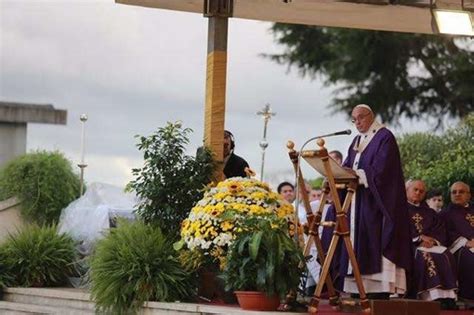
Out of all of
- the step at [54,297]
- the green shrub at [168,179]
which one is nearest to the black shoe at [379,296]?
the green shrub at [168,179]

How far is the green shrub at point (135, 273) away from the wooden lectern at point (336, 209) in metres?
1.22

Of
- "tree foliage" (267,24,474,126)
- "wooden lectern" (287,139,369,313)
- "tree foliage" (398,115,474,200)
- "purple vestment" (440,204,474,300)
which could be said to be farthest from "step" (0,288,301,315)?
"tree foliage" (267,24,474,126)

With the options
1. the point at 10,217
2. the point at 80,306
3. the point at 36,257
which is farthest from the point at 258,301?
the point at 10,217

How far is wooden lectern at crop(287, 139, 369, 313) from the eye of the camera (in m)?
11.5

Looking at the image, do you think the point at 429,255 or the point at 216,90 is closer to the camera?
Result: the point at 429,255

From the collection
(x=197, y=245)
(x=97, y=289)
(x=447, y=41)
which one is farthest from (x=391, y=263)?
(x=447, y=41)

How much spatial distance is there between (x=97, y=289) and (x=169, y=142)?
155 cm

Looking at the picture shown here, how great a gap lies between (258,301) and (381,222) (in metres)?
1.52

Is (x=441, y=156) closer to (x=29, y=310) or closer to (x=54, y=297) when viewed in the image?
(x=54, y=297)

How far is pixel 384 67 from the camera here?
29.6 meters

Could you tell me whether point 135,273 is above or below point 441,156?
below

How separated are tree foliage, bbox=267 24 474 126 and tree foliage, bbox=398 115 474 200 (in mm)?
9229

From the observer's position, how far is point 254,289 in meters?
11.4

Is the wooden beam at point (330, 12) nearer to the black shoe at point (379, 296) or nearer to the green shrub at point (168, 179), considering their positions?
the green shrub at point (168, 179)
